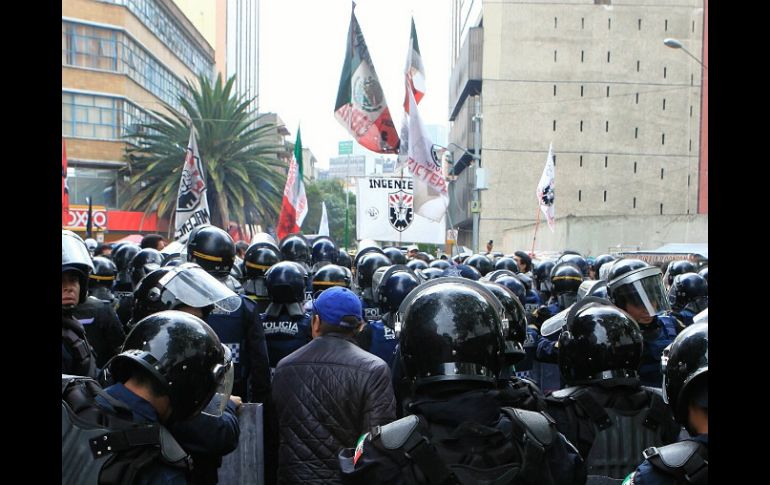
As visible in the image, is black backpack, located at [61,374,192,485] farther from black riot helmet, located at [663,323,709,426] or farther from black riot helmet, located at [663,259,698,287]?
black riot helmet, located at [663,259,698,287]

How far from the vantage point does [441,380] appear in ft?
8.76

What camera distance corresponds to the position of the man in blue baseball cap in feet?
14.0

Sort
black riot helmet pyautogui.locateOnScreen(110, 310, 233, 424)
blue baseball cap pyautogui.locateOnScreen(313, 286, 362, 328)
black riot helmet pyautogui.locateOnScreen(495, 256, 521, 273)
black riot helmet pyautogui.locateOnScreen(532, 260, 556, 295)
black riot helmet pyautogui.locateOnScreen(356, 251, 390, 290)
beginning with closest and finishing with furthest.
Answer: black riot helmet pyautogui.locateOnScreen(110, 310, 233, 424) → blue baseball cap pyautogui.locateOnScreen(313, 286, 362, 328) → black riot helmet pyautogui.locateOnScreen(356, 251, 390, 290) → black riot helmet pyautogui.locateOnScreen(532, 260, 556, 295) → black riot helmet pyautogui.locateOnScreen(495, 256, 521, 273)

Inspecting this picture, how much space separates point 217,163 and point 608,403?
3825 centimetres

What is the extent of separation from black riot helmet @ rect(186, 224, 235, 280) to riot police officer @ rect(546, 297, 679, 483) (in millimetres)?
3172

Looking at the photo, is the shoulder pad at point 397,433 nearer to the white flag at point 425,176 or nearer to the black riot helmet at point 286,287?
the black riot helmet at point 286,287

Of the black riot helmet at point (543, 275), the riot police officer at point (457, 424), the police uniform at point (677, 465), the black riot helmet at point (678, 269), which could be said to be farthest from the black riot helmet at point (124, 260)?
the police uniform at point (677, 465)

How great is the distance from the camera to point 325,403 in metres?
4.33

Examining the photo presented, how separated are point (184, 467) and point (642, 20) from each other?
61.5 m

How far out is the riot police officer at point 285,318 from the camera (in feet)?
20.2

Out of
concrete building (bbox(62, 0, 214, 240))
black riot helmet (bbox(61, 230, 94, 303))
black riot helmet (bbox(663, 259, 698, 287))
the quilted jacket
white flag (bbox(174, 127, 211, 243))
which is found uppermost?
concrete building (bbox(62, 0, 214, 240))

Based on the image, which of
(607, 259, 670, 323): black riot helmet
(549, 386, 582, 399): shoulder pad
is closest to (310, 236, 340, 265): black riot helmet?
(607, 259, 670, 323): black riot helmet
